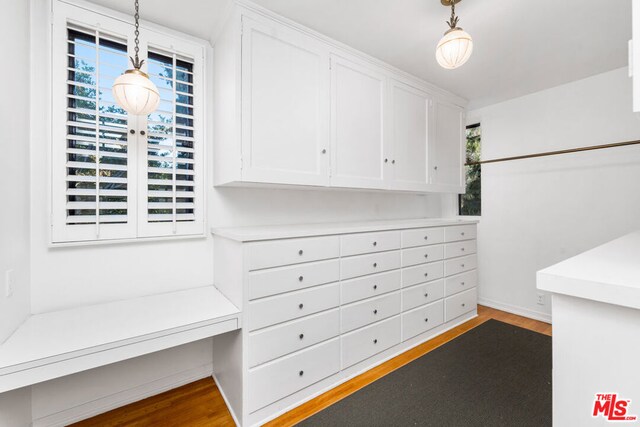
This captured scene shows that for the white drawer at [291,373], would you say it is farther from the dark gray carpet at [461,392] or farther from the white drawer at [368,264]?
the white drawer at [368,264]

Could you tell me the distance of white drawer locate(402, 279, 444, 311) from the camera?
239cm

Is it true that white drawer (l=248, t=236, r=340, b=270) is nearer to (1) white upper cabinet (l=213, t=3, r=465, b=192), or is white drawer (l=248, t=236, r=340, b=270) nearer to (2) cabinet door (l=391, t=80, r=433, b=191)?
(1) white upper cabinet (l=213, t=3, r=465, b=192)

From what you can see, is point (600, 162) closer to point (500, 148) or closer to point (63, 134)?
point (500, 148)

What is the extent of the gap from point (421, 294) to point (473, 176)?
198 cm

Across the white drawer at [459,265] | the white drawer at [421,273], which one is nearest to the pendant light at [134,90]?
the white drawer at [421,273]

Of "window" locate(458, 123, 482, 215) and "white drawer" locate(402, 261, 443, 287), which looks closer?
"white drawer" locate(402, 261, 443, 287)

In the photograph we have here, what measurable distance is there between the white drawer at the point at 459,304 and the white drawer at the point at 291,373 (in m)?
1.44

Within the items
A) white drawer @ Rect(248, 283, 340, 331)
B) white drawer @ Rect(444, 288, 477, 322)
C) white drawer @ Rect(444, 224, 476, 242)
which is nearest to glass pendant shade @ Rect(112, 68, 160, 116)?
white drawer @ Rect(248, 283, 340, 331)

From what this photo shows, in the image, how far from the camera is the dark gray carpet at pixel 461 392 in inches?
64.1

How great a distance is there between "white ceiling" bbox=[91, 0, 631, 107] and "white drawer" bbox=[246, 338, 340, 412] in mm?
2156

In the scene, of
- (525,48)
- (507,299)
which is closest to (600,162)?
(525,48)

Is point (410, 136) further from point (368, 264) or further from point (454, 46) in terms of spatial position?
point (368, 264)

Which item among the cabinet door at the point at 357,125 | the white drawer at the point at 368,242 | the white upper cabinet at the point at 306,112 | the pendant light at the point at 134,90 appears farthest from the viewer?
the cabinet door at the point at 357,125

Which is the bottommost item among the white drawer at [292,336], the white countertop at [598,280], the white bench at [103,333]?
the white drawer at [292,336]
